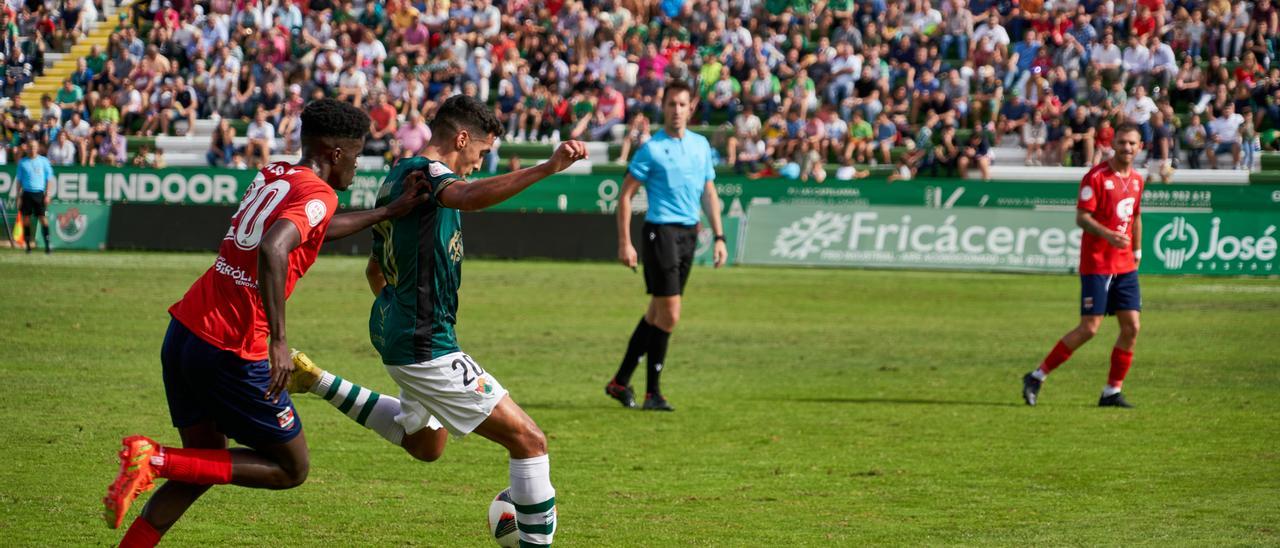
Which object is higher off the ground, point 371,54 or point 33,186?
point 371,54

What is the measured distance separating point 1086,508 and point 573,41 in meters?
30.1

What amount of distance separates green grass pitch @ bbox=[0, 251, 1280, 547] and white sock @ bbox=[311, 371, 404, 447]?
0.53 meters

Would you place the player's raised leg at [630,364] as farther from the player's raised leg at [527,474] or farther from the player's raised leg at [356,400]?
the player's raised leg at [527,474]

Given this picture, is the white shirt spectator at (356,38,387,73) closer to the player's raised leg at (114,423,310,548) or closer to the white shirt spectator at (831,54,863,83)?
the white shirt spectator at (831,54,863,83)

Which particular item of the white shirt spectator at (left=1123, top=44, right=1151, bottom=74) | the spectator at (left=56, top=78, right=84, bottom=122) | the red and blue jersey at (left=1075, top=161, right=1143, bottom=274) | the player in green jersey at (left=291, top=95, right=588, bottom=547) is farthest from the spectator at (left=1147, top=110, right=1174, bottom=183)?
the player in green jersey at (left=291, top=95, right=588, bottom=547)

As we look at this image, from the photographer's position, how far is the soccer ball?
6.33 m

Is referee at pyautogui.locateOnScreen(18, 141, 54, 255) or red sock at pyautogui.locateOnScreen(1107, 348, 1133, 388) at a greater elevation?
red sock at pyautogui.locateOnScreen(1107, 348, 1133, 388)

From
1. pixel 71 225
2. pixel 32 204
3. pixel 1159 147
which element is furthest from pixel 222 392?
pixel 1159 147

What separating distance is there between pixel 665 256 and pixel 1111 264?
3.42 m

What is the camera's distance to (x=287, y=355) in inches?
217

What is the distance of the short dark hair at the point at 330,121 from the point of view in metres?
5.92

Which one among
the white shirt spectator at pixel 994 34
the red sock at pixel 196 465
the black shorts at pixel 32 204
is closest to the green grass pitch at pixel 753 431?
the red sock at pixel 196 465

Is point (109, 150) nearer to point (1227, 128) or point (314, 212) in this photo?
point (1227, 128)

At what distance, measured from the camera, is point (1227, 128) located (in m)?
29.9
